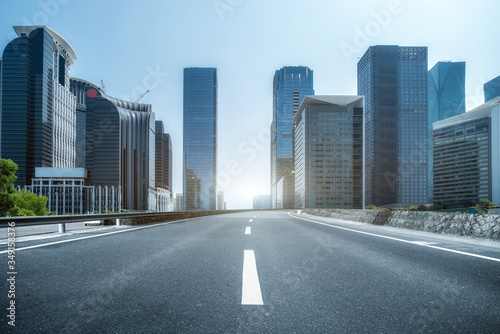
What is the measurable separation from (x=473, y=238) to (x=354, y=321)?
7369mm

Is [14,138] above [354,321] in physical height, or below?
above

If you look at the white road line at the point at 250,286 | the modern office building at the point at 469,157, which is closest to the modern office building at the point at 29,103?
the white road line at the point at 250,286

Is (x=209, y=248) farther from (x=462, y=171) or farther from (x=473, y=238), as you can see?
(x=462, y=171)

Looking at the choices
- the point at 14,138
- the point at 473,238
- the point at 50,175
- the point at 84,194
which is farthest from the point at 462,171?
the point at 14,138

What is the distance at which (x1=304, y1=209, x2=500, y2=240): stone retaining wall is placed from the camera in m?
7.39

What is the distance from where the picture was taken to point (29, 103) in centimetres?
14050

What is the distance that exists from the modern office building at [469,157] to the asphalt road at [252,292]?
171504 mm

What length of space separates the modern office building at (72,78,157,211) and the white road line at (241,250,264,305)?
168 m

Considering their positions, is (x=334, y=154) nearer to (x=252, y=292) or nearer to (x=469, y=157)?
(x=469, y=157)

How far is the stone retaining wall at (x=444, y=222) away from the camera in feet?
24.2

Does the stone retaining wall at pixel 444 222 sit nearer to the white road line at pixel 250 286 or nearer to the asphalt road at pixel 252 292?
the asphalt road at pixel 252 292

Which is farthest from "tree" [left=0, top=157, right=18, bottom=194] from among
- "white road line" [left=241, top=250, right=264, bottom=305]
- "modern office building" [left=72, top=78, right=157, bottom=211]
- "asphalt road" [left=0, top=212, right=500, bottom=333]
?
"modern office building" [left=72, top=78, right=157, bottom=211]

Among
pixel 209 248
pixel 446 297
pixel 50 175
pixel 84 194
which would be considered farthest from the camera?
pixel 84 194

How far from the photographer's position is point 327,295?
284 cm
